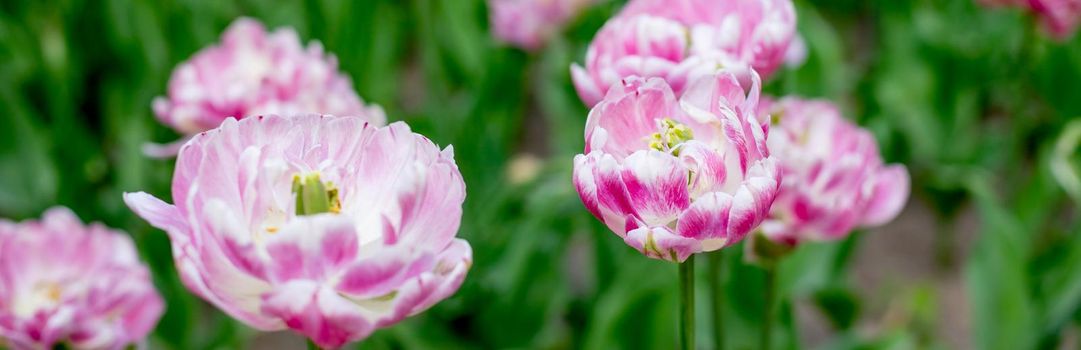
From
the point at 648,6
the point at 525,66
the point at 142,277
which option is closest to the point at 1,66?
the point at 525,66

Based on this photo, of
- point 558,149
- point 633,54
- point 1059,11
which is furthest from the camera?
point 558,149

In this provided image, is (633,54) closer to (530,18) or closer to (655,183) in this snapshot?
(655,183)

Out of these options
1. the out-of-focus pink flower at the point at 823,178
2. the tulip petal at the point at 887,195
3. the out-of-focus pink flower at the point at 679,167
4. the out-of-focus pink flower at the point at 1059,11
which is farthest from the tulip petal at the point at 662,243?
the out-of-focus pink flower at the point at 1059,11

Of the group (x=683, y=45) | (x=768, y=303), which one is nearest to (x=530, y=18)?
(x=768, y=303)

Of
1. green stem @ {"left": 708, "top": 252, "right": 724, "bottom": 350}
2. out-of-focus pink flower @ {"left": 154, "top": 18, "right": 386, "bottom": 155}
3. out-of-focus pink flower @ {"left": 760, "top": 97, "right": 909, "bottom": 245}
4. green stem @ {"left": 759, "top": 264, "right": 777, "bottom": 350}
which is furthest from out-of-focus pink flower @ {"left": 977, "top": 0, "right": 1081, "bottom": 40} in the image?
out-of-focus pink flower @ {"left": 154, "top": 18, "right": 386, "bottom": 155}

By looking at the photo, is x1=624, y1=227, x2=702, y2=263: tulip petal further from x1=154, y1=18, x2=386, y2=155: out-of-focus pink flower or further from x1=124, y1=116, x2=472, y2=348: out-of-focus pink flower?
x1=154, y1=18, x2=386, y2=155: out-of-focus pink flower

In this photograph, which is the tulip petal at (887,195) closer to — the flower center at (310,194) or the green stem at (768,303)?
the green stem at (768,303)

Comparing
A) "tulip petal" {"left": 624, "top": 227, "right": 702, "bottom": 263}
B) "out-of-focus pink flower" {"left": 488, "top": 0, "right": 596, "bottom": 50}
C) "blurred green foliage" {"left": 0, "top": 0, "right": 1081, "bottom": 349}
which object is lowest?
"blurred green foliage" {"left": 0, "top": 0, "right": 1081, "bottom": 349}

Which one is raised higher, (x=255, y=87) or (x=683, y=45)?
(x=683, y=45)
